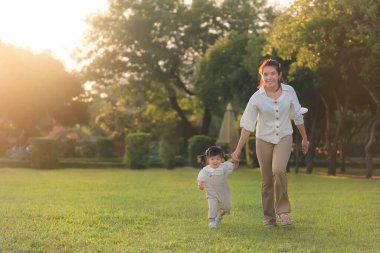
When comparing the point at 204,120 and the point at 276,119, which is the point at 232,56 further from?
the point at 276,119

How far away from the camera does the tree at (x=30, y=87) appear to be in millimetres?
52000

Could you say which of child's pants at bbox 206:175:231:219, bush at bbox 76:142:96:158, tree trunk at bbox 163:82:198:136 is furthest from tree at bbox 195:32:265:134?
child's pants at bbox 206:175:231:219

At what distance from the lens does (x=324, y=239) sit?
777cm

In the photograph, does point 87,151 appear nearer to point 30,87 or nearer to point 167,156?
point 30,87

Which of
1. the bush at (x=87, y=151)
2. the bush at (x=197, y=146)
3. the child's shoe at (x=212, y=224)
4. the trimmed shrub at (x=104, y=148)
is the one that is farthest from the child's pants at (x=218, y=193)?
the bush at (x=87, y=151)

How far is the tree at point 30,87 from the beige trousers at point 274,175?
4461cm

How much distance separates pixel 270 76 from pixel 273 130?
2.23 feet

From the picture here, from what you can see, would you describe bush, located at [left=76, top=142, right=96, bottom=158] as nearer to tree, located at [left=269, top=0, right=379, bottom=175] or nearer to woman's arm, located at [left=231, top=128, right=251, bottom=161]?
tree, located at [left=269, top=0, right=379, bottom=175]

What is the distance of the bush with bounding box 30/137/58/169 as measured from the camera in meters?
33.1

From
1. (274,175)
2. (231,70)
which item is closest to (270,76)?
(274,175)

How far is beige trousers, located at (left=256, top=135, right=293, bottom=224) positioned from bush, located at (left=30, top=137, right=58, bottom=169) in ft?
82.9

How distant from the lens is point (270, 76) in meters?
8.73

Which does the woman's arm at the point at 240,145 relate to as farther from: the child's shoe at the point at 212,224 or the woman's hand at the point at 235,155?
the child's shoe at the point at 212,224

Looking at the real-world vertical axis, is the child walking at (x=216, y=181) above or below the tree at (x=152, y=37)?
below
